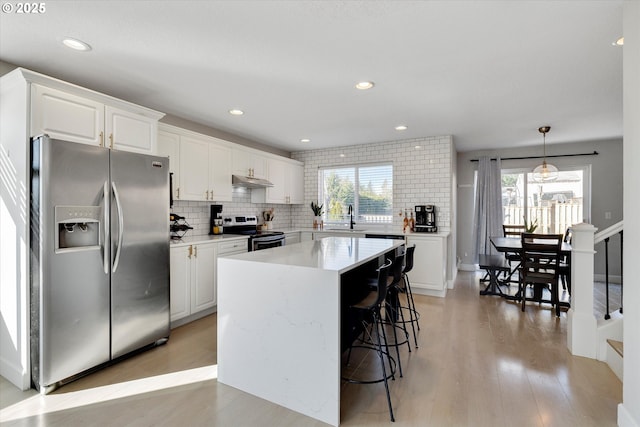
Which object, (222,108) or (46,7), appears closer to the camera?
(46,7)

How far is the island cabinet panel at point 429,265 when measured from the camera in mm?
Result: 4383

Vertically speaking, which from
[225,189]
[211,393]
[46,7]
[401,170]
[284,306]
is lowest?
[211,393]

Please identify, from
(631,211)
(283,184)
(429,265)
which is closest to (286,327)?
(631,211)

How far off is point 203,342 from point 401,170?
12.4 feet

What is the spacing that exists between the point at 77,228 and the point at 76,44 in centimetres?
129

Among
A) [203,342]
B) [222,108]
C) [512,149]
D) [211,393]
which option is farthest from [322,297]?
[512,149]

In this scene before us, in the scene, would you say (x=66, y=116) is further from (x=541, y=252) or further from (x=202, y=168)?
(x=541, y=252)

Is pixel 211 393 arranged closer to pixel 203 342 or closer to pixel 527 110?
pixel 203 342

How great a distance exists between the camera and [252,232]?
442 cm

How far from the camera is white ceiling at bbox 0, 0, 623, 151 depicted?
182cm

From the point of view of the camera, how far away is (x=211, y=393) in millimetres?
2109

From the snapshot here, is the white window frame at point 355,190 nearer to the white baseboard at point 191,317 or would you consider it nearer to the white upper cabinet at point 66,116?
the white baseboard at point 191,317

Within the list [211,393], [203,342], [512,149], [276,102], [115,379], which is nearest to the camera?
[211,393]

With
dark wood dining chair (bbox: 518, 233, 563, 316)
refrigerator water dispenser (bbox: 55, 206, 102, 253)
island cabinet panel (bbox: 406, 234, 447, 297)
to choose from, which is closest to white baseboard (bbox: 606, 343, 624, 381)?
dark wood dining chair (bbox: 518, 233, 563, 316)
